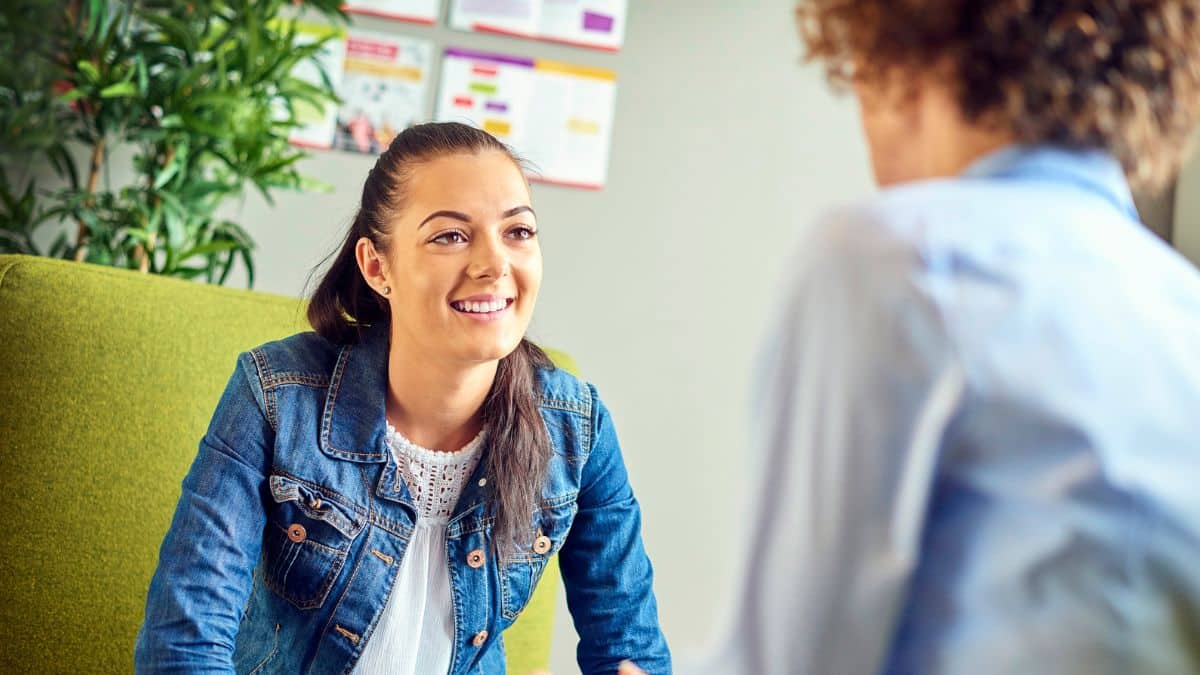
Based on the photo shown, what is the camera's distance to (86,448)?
1.37 meters

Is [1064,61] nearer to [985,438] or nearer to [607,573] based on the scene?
[985,438]

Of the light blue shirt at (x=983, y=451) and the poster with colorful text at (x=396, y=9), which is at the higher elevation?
the poster with colorful text at (x=396, y=9)

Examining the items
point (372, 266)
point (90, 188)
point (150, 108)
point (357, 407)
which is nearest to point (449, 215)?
point (372, 266)

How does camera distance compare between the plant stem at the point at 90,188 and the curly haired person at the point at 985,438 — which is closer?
the curly haired person at the point at 985,438

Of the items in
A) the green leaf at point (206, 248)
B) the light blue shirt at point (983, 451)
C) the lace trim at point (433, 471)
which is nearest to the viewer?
the light blue shirt at point (983, 451)

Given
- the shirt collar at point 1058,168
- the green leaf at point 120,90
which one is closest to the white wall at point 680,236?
the green leaf at point 120,90

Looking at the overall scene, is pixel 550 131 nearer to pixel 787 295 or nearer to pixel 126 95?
pixel 126 95

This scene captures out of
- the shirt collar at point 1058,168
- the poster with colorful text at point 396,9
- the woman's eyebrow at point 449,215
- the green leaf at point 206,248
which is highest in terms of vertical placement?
the poster with colorful text at point 396,9

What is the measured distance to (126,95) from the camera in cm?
201

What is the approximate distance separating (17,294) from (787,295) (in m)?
1.18

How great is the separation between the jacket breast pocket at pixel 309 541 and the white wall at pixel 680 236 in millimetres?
1265

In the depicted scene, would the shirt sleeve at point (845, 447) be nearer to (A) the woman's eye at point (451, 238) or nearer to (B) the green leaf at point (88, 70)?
(A) the woman's eye at point (451, 238)

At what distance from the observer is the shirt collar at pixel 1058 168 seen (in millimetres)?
600

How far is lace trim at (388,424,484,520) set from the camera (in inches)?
53.6
